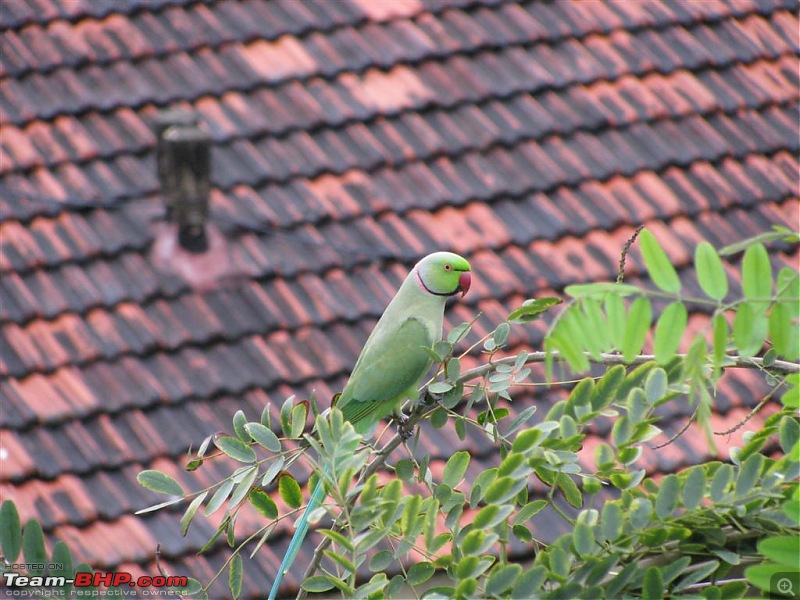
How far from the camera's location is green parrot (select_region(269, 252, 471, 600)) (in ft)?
8.52

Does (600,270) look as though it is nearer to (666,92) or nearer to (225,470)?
(666,92)

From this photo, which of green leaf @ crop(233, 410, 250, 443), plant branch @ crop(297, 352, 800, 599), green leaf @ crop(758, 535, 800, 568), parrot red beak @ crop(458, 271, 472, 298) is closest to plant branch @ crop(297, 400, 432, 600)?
plant branch @ crop(297, 352, 800, 599)

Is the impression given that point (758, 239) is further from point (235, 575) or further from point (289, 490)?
point (235, 575)

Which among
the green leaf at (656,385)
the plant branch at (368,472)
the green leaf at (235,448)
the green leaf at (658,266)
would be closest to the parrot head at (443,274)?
the plant branch at (368,472)

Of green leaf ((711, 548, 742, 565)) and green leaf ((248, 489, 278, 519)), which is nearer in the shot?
green leaf ((711, 548, 742, 565))

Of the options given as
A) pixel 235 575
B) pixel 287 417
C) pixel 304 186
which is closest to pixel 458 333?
pixel 287 417

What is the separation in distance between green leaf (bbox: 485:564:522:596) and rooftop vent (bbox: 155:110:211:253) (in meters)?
2.71

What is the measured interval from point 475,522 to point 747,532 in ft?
1.23

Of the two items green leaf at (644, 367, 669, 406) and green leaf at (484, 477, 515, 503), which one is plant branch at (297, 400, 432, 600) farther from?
green leaf at (644, 367, 669, 406)

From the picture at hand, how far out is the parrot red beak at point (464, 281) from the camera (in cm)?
267

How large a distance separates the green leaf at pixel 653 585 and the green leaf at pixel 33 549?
0.89 m

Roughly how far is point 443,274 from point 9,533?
1.35 metres

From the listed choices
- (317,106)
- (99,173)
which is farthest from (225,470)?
(317,106)

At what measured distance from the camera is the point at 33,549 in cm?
162
